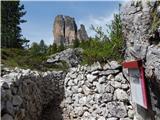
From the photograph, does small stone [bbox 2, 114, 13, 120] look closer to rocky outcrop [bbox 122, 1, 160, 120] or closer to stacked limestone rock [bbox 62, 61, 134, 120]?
rocky outcrop [bbox 122, 1, 160, 120]

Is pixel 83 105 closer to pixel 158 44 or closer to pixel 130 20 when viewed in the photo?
pixel 130 20

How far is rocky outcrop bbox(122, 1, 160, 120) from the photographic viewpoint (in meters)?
5.63

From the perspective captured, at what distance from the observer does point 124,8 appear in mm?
6902

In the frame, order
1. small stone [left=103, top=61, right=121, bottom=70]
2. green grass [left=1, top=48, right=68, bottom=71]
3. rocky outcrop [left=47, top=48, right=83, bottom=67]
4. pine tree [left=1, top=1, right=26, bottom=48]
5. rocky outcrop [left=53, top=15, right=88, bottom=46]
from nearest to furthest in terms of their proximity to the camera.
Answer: small stone [left=103, top=61, right=121, bottom=70] → green grass [left=1, top=48, right=68, bottom=71] → rocky outcrop [left=47, top=48, right=83, bottom=67] → pine tree [left=1, top=1, right=26, bottom=48] → rocky outcrop [left=53, top=15, right=88, bottom=46]

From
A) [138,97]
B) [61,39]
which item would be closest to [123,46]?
[138,97]

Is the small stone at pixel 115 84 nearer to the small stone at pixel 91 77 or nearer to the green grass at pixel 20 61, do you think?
the small stone at pixel 91 77

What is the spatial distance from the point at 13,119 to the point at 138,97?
8.34 ft

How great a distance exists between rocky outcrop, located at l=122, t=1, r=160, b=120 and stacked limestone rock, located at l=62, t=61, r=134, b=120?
1.11 m

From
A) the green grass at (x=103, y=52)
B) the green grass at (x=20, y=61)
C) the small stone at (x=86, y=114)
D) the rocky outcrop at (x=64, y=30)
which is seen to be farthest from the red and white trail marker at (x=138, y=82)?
the rocky outcrop at (x=64, y=30)

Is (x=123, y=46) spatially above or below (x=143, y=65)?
above

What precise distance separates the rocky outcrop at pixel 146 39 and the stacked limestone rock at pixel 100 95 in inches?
43.8

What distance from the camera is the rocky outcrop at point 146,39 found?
5629mm

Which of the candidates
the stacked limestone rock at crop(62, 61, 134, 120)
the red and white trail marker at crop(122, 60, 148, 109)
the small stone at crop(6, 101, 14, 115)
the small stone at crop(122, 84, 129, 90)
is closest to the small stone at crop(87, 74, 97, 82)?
the stacked limestone rock at crop(62, 61, 134, 120)

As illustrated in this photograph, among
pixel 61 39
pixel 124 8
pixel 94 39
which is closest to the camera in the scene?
pixel 124 8
